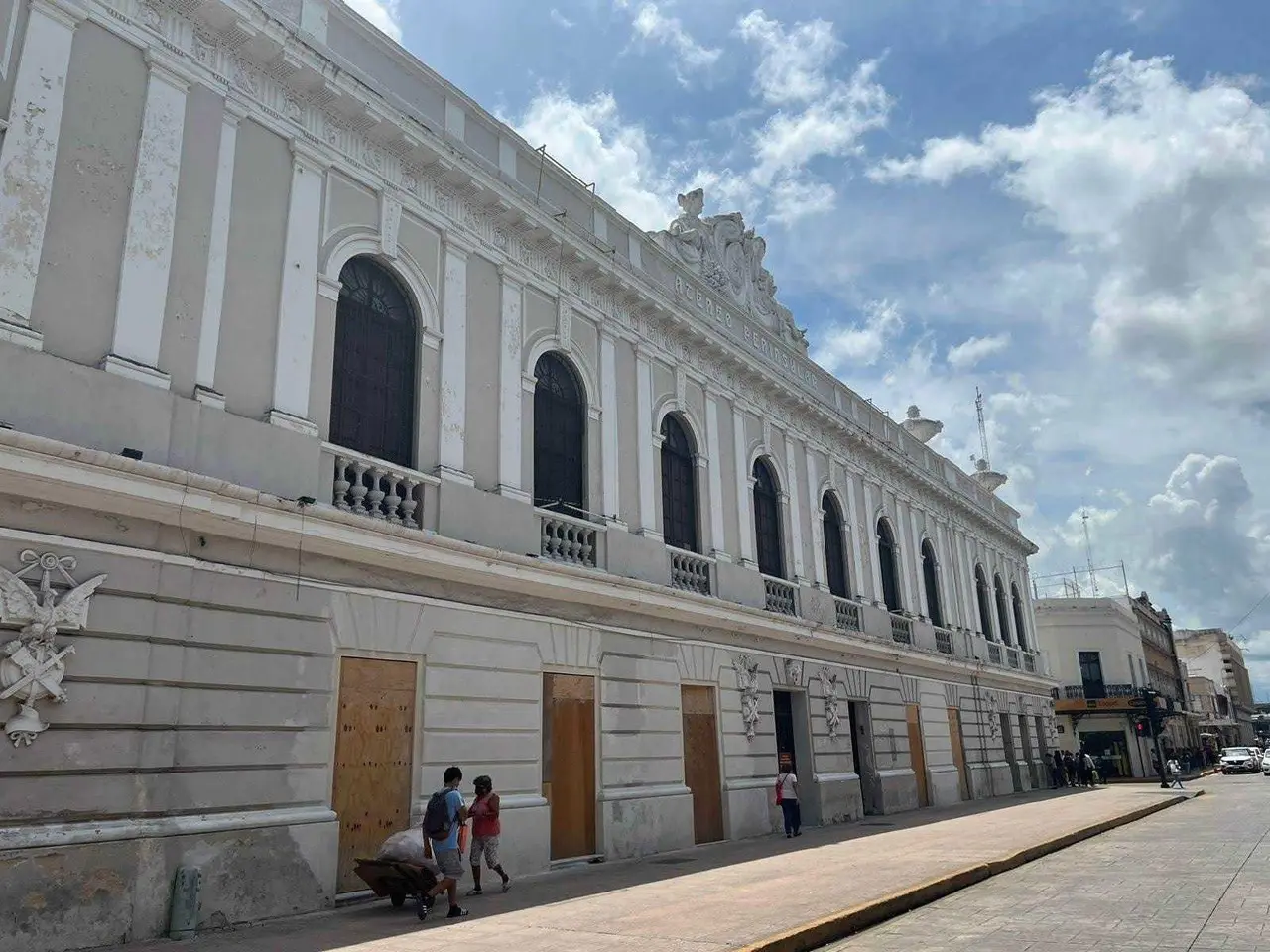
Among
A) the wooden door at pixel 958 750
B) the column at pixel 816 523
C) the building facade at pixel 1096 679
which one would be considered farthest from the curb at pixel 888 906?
the building facade at pixel 1096 679

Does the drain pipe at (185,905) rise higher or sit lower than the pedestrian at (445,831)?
lower

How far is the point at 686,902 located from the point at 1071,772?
92.3ft

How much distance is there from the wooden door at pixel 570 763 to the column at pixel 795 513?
7175mm

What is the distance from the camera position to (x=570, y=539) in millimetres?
13531

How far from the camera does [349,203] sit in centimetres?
1136

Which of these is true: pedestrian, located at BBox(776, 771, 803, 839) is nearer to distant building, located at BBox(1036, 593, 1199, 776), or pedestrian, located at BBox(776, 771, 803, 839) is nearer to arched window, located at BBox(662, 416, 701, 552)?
arched window, located at BBox(662, 416, 701, 552)

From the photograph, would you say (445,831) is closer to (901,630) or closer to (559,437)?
(559,437)

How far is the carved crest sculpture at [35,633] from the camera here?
24.1 feet

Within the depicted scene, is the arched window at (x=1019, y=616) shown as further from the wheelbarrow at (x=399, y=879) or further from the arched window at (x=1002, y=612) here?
the wheelbarrow at (x=399, y=879)

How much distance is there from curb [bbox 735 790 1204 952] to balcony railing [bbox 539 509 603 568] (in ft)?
19.7

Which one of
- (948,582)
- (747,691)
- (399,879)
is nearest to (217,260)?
(399,879)

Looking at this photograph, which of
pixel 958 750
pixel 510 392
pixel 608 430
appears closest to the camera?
pixel 510 392

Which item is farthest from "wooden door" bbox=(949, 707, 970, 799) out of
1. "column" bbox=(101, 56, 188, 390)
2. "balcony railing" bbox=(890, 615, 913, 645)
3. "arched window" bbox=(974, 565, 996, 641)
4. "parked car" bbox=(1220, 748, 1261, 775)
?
"parked car" bbox=(1220, 748, 1261, 775)

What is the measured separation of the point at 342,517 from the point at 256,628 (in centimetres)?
136
